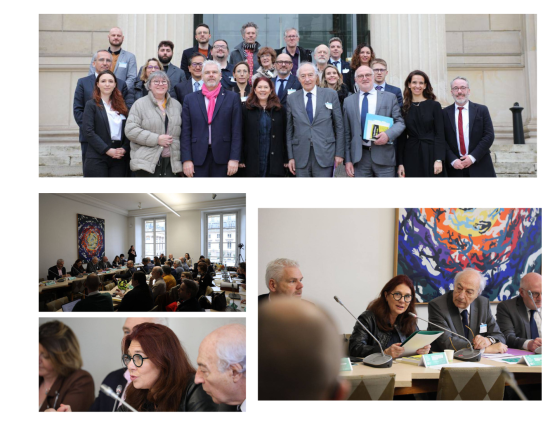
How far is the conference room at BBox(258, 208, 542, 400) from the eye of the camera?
316cm

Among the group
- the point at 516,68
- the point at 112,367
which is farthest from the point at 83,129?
the point at 516,68

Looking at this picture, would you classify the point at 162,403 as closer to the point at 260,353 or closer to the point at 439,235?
the point at 260,353

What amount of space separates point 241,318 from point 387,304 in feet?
3.60

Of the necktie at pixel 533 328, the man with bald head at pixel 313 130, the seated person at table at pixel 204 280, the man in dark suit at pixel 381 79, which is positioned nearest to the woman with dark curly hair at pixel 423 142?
the man in dark suit at pixel 381 79

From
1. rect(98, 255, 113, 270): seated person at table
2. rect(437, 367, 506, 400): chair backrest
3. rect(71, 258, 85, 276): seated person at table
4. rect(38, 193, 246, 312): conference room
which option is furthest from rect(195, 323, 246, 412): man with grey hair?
rect(437, 367, 506, 400): chair backrest

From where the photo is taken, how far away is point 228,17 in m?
6.15

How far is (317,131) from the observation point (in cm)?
366

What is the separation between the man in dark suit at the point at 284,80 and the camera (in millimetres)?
4035

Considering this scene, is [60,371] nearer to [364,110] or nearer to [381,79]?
[364,110]

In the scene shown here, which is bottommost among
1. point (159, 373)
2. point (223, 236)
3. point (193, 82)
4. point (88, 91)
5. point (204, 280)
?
point (159, 373)

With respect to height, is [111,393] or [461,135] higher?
[461,135]

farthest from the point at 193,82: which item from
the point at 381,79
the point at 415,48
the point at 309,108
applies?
the point at 415,48

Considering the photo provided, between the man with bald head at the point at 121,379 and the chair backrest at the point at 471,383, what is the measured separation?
65.6 inches

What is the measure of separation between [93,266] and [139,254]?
0.90ft
